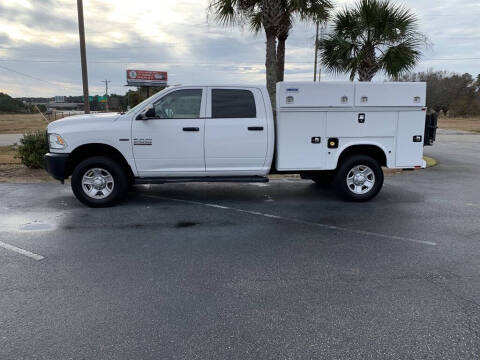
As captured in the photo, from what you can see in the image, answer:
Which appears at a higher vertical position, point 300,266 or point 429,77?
point 429,77

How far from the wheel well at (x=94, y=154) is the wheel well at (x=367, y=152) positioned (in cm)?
400

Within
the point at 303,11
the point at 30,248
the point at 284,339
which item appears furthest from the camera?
the point at 303,11

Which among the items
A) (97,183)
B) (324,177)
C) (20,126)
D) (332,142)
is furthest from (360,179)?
(20,126)

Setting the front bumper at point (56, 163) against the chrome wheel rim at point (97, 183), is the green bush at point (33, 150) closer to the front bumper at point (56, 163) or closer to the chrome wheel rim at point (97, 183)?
the front bumper at point (56, 163)

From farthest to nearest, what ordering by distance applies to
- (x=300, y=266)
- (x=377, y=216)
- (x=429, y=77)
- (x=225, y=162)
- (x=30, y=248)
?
(x=429, y=77), (x=225, y=162), (x=377, y=216), (x=30, y=248), (x=300, y=266)

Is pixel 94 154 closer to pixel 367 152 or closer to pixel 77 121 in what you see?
pixel 77 121

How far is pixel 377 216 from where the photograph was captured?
6.34 meters

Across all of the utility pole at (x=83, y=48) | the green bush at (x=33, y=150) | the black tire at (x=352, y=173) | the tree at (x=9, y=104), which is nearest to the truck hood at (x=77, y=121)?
the green bush at (x=33, y=150)

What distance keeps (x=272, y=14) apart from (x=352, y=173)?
7418 millimetres

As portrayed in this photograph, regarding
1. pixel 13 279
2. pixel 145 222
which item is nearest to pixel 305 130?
pixel 145 222

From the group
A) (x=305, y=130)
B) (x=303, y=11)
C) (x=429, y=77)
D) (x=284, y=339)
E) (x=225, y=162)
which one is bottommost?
(x=284, y=339)

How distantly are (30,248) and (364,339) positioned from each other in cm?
404

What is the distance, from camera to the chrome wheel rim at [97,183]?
264 inches

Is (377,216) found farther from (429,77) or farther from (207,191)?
(429,77)
